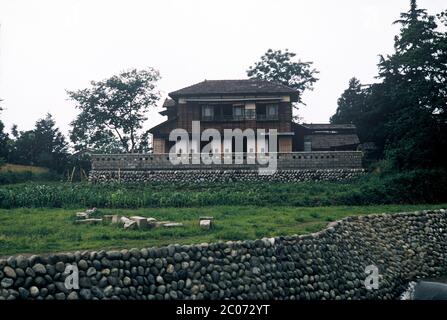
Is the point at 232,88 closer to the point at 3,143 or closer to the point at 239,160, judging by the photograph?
the point at 239,160

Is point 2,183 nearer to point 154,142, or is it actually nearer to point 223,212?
point 154,142

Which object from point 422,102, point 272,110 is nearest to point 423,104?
point 422,102

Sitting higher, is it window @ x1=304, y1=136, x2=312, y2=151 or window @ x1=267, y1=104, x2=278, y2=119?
window @ x1=267, y1=104, x2=278, y2=119

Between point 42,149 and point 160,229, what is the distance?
3754 cm

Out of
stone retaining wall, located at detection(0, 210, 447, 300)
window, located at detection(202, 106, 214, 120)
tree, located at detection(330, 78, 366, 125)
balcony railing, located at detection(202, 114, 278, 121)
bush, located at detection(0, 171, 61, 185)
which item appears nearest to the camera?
stone retaining wall, located at detection(0, 210, 447, 300)

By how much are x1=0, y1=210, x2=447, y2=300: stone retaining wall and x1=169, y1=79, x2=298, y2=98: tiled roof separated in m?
19.5

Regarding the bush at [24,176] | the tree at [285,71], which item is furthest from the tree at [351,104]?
the bush at [24,176]

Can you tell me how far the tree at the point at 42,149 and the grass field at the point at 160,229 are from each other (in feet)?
81.8

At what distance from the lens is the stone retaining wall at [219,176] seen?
31312 millimetres

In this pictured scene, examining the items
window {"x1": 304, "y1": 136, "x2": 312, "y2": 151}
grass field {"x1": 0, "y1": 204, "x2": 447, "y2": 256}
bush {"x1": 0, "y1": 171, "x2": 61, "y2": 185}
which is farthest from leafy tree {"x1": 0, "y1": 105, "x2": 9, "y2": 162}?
window {"x1": 304, "y1": 136, "x2": 312, "y2": 151}

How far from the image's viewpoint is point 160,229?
15.1 m

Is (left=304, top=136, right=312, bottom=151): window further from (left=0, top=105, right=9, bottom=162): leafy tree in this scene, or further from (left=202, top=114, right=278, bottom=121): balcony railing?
(left=0, top=105, right=9, bottom=162): leafy tree

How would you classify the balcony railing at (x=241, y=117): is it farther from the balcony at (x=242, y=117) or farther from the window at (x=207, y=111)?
the window at (x=207, y=111)

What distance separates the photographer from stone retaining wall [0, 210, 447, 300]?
32.8ft
